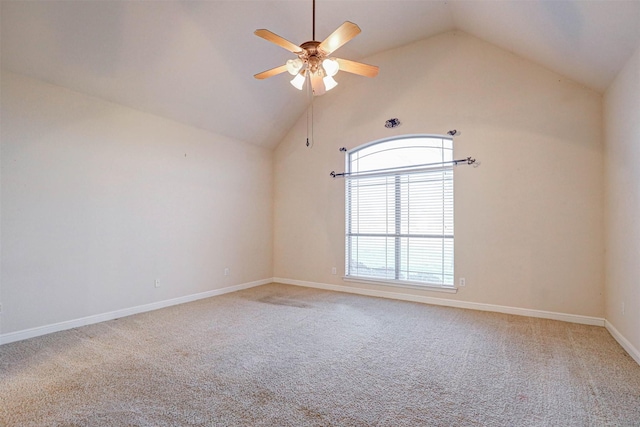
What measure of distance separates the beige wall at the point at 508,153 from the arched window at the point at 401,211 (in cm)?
19

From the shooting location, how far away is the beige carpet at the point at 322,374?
6.31 ft

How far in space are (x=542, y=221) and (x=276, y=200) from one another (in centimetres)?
452

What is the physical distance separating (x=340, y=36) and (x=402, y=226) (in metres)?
3.23

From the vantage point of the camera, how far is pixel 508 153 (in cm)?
409

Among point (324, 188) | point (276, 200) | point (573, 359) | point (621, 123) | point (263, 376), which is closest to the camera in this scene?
point (263, 376)

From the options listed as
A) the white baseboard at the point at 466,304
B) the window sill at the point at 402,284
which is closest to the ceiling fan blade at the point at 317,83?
the window sill at the point at 402,284

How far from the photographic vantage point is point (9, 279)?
3127 millimetres

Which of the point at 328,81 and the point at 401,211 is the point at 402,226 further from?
the point at 328,81

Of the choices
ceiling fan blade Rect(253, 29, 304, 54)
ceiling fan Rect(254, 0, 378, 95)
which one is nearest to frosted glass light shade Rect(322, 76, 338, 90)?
ceiling fan Rect(254, 0, 378, 95)

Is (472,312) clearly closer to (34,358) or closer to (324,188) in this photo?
(324,188)

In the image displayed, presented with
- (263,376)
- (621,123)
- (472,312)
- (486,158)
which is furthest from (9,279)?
(621,123)

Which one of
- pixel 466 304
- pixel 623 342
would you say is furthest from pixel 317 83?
pixel 623 342

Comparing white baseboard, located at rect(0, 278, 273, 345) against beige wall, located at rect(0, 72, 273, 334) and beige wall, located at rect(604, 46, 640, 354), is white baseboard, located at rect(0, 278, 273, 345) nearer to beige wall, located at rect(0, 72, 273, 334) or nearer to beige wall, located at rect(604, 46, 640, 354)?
beige wall, located at rect(0, 72, 273, 334)

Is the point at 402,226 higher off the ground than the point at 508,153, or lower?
lower
